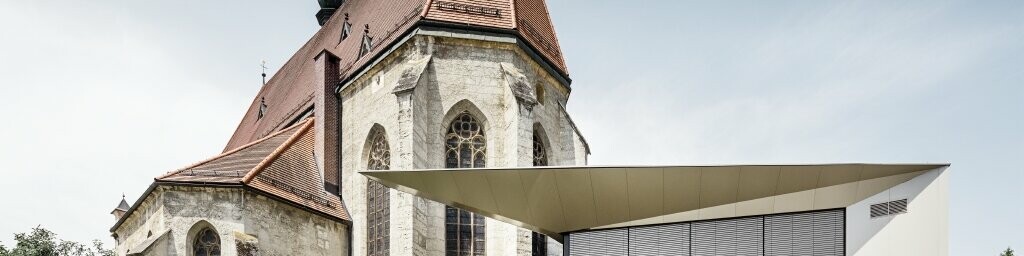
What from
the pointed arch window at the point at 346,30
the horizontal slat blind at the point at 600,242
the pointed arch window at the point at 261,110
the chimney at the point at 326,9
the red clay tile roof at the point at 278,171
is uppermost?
the chimney at the point at 326,9

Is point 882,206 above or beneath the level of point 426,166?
beneath

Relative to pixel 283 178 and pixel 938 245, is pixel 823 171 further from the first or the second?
pixel 283 178

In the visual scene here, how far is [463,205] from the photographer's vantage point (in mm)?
17406

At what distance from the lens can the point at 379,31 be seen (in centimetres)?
2492

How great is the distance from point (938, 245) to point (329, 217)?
43.6 ft

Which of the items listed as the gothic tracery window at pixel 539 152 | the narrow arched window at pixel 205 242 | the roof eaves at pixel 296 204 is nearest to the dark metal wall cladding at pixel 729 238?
the gothic tracery window at pixel 539 152

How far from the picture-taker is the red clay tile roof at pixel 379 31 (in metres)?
22.9

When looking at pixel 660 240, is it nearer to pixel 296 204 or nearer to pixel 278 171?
pixel 296 204

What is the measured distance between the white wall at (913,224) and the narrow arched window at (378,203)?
10.9 meters

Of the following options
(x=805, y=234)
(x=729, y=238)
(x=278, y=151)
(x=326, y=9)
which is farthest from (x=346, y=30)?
(x=805, y=234)

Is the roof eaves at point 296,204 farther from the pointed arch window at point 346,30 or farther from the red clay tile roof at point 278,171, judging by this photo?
the pointed arch window at point 346,30

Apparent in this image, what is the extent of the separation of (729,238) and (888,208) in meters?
2.58

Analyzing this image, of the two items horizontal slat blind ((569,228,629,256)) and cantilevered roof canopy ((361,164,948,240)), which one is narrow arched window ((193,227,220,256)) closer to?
cantilevered roof canopy ((361,164,948,240))

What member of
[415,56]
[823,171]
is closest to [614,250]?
[823,171]
